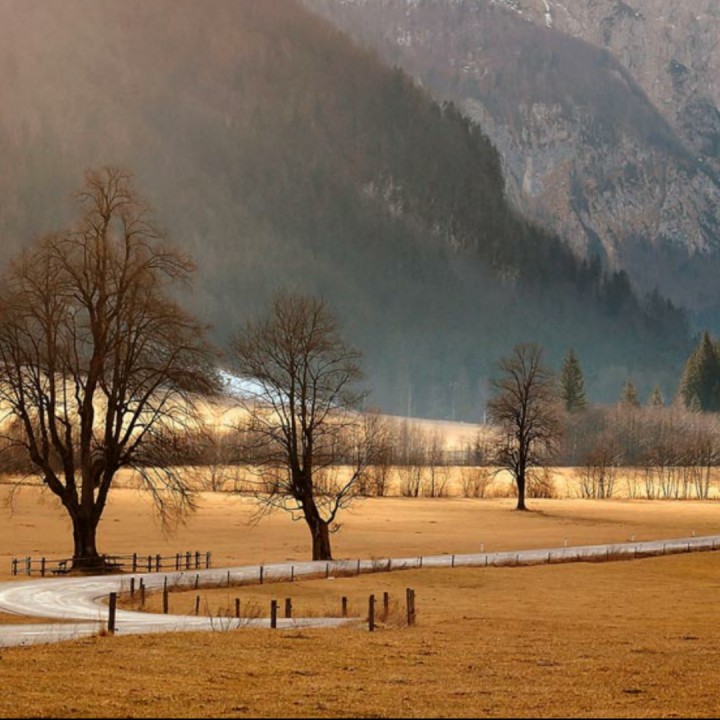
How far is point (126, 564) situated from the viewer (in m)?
67.2

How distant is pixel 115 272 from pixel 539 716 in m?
41.7

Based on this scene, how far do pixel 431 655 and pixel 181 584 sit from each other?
2477 cm

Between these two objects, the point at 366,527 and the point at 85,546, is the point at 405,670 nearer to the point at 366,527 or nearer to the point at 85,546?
the point at 85,546

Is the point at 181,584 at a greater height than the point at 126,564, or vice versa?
the point at 181,584

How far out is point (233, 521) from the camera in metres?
107

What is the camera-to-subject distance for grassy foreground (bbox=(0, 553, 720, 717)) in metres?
22.6

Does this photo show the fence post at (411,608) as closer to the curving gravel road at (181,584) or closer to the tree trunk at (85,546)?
the curving gravel road at (181,584)

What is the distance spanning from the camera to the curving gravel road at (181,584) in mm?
38219

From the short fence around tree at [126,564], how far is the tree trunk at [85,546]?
0.56 metres

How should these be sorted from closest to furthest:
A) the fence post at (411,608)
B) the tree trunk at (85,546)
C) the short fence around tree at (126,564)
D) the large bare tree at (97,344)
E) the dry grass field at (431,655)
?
the dry grass field at (431,655)
the fence post at (411,608)
the large bare tree at (97,344)
the tree trunk at (85,546)
the short fence around tree at (126,564)

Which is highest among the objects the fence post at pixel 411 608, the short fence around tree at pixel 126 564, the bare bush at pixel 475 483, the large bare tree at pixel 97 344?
the large bare tree at pixel 97 344

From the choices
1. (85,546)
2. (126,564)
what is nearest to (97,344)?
(85,546)

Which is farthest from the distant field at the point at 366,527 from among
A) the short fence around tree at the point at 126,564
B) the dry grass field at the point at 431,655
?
the dry grass field at the point at 431,655

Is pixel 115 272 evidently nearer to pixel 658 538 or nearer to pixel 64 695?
pixel 64 695
